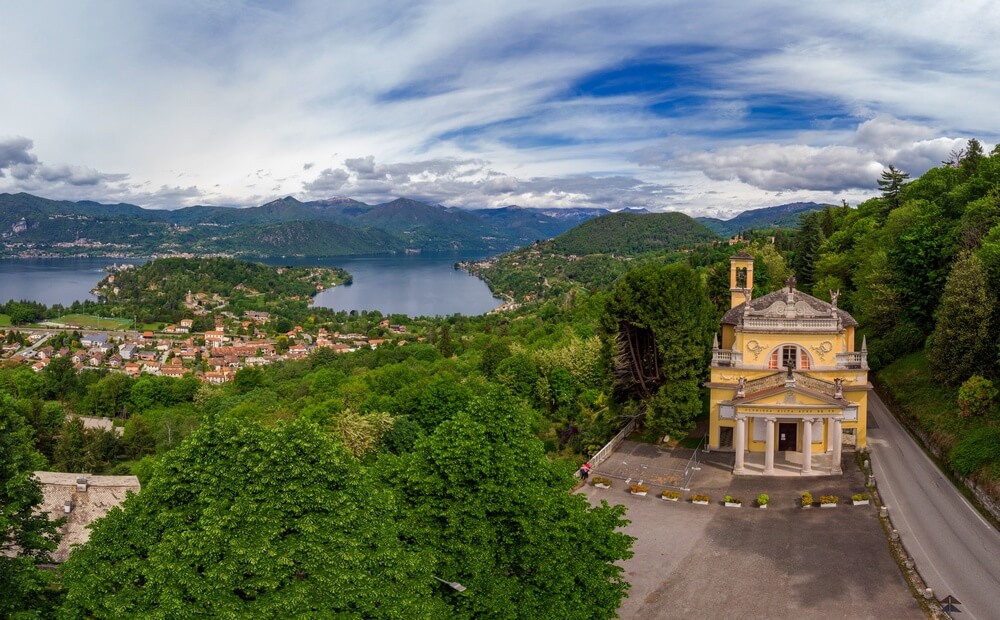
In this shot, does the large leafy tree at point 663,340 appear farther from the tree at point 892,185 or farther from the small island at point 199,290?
the small island at point 199,290

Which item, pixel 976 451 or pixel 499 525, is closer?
pixel 499 525

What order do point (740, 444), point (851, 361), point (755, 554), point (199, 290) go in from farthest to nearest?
point (199, 290)
point (851, 361)
point (740, 444)
point (755, 554)

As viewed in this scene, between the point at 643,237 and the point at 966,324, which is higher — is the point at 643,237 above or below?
above

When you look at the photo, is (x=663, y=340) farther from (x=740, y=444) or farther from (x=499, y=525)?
(x=499, y=525)

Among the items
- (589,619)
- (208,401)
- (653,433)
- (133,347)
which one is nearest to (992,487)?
(653,433)

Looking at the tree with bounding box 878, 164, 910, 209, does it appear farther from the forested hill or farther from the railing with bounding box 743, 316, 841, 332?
the forested hill

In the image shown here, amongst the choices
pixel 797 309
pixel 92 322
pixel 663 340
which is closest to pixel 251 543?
pixel 663 340

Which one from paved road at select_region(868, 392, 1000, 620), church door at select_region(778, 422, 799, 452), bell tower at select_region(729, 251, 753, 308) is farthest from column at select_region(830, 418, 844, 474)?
bell tower at select_region(729, 251, 753, 308)
